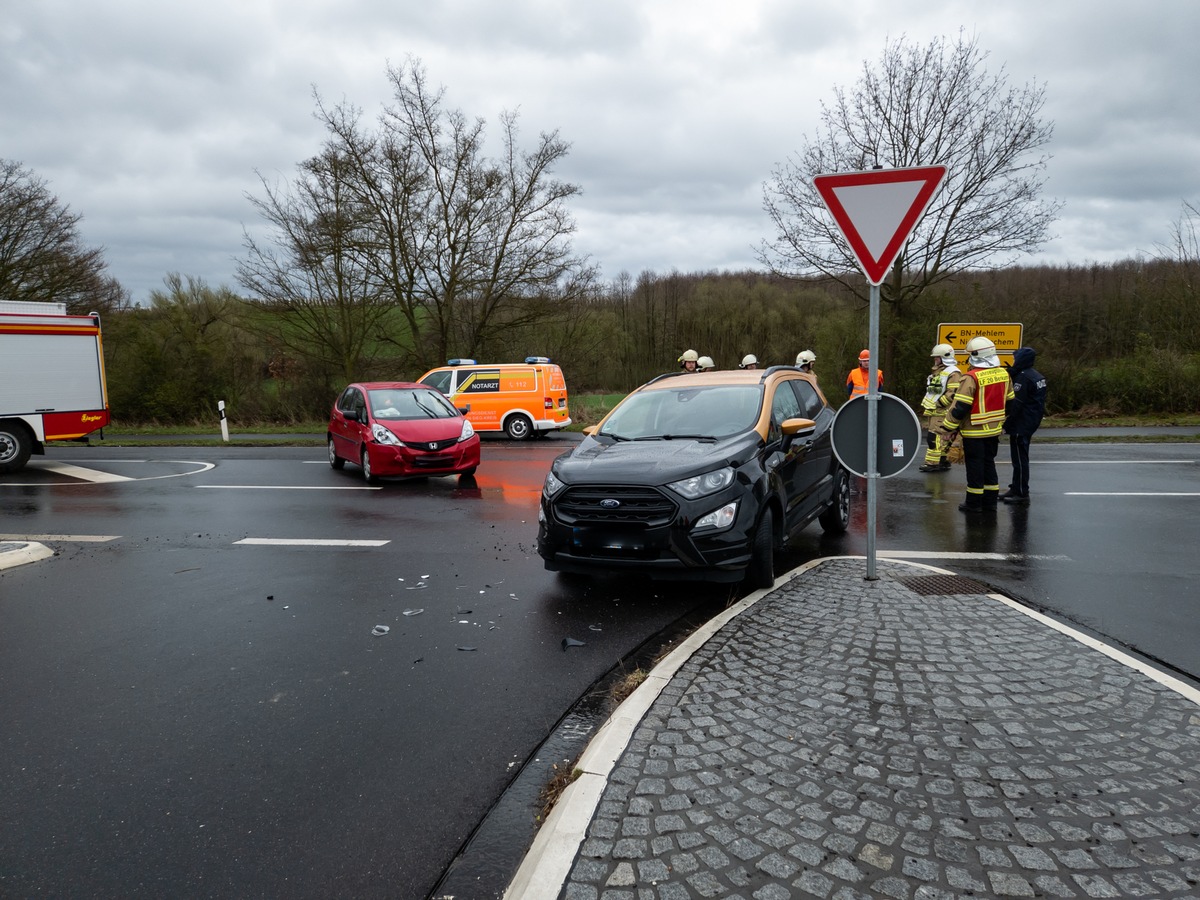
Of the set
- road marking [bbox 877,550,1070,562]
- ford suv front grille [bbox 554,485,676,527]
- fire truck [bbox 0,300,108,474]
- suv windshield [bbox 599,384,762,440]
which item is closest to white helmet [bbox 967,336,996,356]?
road marking [bbox 877,550,1070,562]

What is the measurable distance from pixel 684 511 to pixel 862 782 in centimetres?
264

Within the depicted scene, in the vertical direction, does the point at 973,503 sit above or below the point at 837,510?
below

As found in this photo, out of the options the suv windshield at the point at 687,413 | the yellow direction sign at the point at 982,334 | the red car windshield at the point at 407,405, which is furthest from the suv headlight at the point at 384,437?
the yellow direction sign at the point at 982,334

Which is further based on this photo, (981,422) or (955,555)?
(981,422)

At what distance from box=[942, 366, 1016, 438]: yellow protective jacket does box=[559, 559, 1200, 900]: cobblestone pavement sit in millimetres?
5017

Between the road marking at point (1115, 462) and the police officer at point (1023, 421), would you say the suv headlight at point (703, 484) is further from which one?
the road marking at point (1115, 462)

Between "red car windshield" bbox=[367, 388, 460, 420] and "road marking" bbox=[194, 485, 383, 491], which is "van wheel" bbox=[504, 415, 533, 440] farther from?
"road marking" bbox=[194, 485, 383, 491]

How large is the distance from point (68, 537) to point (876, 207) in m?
8.76

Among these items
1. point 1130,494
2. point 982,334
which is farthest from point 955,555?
→ point 982,334

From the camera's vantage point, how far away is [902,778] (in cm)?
295

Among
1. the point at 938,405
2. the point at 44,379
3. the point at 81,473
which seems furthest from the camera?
the point at 44,379

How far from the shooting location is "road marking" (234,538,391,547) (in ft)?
26.1

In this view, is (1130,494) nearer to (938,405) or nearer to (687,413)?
(938,405)

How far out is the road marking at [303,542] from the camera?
314 inches
